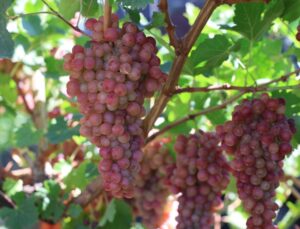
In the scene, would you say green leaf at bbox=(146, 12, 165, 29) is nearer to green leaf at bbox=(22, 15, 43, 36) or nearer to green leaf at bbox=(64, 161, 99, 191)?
green leaf at bbox=(64, 161, 99, 191)

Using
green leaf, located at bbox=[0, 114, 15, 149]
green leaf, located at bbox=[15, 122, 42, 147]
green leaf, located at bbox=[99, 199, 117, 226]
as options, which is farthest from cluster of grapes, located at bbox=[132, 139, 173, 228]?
green leaf, located at bbox=[0, 114, 15, 149]

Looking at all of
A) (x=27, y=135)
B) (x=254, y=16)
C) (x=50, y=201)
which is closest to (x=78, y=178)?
(x=50, y=201)

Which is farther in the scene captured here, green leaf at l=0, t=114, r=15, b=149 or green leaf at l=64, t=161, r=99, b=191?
green leaf at l=0, t=114, r=15, b=149

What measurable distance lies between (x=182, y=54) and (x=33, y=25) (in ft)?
2.35

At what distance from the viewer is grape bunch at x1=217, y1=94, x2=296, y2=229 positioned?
2.39 feet

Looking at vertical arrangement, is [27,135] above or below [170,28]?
above

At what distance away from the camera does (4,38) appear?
645mm

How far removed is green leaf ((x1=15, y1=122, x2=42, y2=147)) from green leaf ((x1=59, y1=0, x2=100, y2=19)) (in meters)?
0.49

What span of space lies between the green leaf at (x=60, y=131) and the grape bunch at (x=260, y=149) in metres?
0.35

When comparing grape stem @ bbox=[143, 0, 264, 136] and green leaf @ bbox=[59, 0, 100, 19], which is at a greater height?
green leaf @ bbox=[59, 0, 100, 19]

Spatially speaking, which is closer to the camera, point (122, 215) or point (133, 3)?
point (133, 3)

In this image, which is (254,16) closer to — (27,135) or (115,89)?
(115,89)

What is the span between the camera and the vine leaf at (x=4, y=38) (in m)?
0.64

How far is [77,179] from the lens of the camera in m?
1.13
